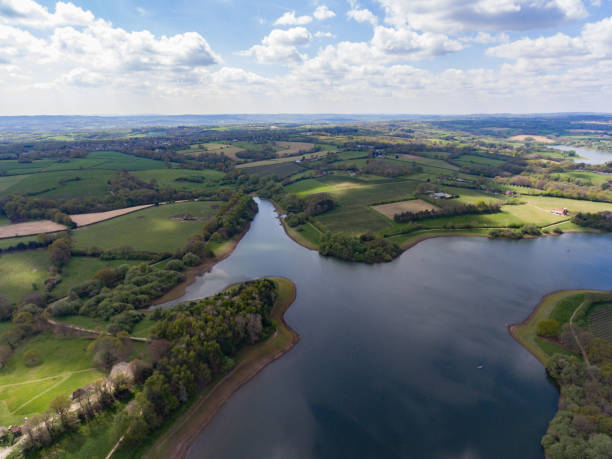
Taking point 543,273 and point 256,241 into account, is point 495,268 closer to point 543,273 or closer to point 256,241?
point 543,273

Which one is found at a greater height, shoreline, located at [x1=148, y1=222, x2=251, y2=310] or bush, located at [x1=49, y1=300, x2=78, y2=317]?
bush, located at [x1=49, y1=300, x2=78, y2=317]

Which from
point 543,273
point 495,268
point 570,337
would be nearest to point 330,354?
point 570,337

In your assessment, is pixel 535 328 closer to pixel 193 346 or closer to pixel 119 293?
pixel 193 346

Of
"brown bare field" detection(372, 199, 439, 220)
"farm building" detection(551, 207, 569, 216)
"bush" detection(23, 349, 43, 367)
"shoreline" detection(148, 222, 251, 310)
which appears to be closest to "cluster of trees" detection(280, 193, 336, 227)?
"brown bare field" detection(372, 199, 439, 220)

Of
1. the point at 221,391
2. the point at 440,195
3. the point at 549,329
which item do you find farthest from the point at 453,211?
the point at 221,391

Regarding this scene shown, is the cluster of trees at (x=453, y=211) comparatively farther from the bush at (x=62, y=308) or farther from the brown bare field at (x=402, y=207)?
the bush at (x=62, y=308)

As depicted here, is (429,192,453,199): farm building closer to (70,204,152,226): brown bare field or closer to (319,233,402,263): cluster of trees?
(319,233,402,263): cluster of trees
